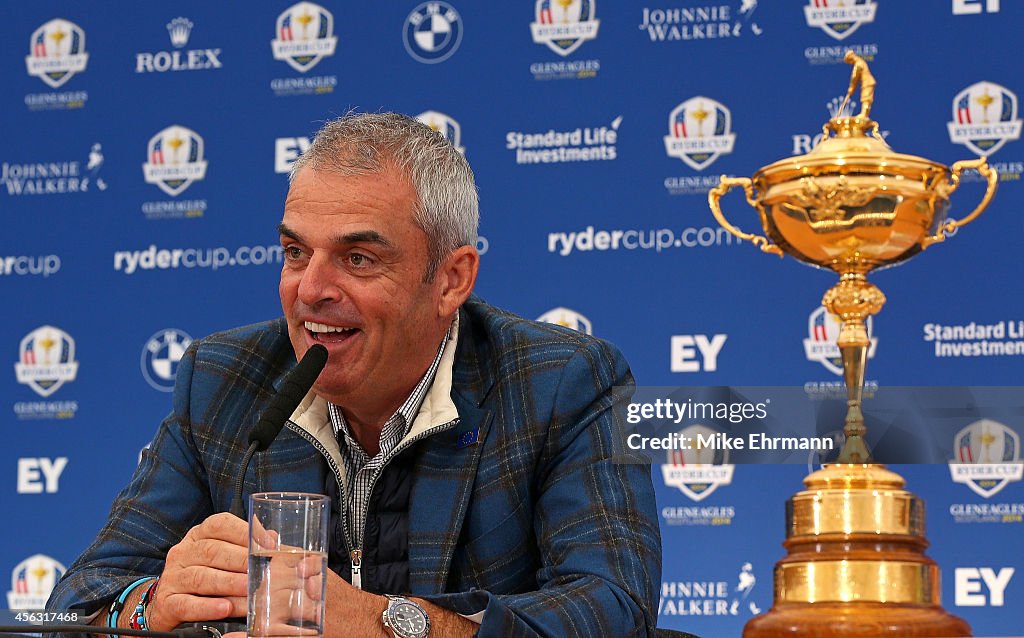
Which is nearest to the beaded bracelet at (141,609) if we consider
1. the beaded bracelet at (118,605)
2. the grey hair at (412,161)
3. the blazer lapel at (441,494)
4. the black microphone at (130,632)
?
the beaded bracelet at (118,605)

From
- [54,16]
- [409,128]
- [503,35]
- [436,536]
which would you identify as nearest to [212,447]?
[436,536]

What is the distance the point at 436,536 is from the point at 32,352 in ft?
10.5

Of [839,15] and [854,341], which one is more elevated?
[839,15]

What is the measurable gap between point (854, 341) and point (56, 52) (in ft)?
13.0

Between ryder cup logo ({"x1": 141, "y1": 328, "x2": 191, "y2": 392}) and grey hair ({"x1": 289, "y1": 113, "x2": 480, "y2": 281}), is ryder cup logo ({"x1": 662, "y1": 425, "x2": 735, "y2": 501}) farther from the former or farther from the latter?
grey hair ({"x1": 289, "y1": 113, "x2": 480, "y2": 281})

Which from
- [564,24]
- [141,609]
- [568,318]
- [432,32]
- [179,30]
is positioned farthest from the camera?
[179,30]

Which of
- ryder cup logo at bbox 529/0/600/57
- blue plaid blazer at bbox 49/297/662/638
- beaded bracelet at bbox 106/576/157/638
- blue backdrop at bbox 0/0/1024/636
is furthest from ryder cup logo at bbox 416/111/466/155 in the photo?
beaded bracelet at bbox 106/576/157/638

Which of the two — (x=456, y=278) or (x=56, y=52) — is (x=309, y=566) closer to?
(x=456, y=278)

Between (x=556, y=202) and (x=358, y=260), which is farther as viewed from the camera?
(x=556, y=202)

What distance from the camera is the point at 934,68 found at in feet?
13.9

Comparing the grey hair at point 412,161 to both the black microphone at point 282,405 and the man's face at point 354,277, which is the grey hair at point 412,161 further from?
the black microphone at point 282,405

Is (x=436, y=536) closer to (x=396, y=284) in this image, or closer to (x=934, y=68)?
(x=396, y=284)

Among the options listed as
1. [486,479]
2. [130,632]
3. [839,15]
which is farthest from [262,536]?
[839,15]

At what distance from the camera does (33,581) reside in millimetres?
4730
